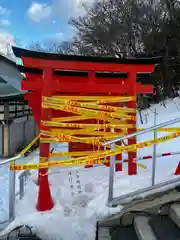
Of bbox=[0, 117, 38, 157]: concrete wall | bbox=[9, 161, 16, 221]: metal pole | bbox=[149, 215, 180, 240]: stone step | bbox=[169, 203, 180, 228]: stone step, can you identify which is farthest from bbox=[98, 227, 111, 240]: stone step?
bbox=[0, 117, 38, 157]: concrete wall

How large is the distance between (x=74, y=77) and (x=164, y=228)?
3.11 metres

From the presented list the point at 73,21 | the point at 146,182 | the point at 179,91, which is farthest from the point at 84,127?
A: the point at 73,21

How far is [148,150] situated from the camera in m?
7.50

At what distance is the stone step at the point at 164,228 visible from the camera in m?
2.75

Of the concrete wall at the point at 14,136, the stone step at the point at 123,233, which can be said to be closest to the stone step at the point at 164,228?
the stone step at the point at 123,233

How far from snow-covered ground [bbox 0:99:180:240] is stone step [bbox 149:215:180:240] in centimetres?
50

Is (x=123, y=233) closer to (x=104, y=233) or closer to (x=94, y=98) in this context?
(x=104, y=233)

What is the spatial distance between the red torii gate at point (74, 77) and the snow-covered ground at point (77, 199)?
262mm

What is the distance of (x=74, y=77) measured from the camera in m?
4.68

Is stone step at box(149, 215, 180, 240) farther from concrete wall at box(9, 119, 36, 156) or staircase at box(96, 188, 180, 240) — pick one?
concrete wall at box(9, 119, 36, 156)

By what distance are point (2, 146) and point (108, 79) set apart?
6540 millimetres

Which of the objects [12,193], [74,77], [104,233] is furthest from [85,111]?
[104,233]

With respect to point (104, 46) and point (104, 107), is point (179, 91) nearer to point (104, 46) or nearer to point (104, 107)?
point (104, 46)

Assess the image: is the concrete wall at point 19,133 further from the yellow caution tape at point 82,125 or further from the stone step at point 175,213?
the stone step at point 175,213
